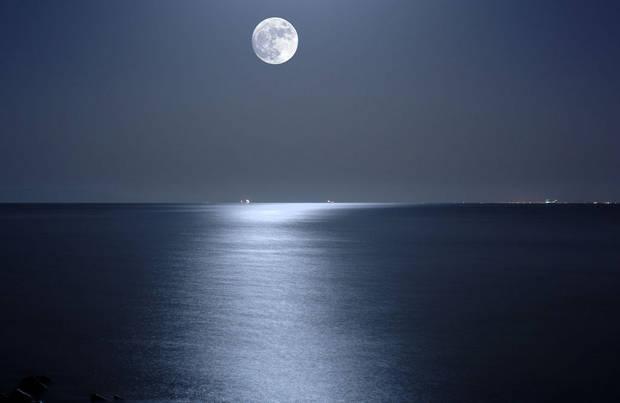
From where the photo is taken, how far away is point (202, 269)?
35.9 m

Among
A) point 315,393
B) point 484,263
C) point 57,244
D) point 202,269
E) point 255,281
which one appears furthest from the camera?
point 57,244

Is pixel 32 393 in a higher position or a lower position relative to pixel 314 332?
lower

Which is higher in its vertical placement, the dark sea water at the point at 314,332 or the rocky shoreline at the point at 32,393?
the dark sea water at the point at 314,332

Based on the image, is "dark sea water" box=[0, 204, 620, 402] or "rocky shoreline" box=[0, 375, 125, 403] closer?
"rocky shoreline" box=[0, 375, 125, 403]

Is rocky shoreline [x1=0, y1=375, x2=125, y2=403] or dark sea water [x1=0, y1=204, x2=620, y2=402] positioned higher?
dark sea water [x1=0, y1=204, x2=620, y2=402]

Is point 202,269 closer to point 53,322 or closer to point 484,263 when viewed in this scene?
point 53,322

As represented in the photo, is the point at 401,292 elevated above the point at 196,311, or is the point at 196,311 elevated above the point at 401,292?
the point at 401,292

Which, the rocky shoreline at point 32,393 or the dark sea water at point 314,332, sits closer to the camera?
the rocky shoreline at point 32,393

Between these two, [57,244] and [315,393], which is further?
[57,244]

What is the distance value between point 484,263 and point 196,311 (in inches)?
1063

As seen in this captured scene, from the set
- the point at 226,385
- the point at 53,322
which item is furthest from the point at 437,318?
the point at 53,322

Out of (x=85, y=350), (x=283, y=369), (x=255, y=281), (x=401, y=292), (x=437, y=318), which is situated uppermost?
(x=255, y=281)

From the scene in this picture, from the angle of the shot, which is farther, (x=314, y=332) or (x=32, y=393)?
(x=314, y=332)

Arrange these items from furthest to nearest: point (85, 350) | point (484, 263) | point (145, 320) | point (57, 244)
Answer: point (57, 244) → point (484, 263) → point (145, 320) → point (85, 350)
